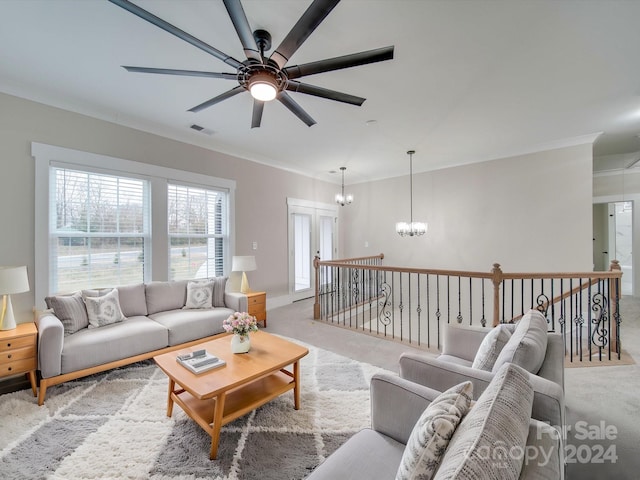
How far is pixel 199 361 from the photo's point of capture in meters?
2.07

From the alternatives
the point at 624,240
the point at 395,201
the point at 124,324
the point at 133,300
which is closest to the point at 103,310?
the point at 124,324

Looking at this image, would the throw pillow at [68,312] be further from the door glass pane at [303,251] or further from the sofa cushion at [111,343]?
the door glass pane at [303,251]

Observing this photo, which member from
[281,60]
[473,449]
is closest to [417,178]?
[281,60]

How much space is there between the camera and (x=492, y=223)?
496cm

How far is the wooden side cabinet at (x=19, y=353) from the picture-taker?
7.41 ft

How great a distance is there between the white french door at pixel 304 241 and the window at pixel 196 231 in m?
1.49

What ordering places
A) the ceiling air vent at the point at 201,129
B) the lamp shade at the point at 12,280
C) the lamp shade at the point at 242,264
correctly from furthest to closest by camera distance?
the lamp shade at the point at 242,264, the ceiling air vent at the point at 201,129, the lamp shade at the point at 12,280

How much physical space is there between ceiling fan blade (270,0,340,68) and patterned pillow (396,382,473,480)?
176 centimetres

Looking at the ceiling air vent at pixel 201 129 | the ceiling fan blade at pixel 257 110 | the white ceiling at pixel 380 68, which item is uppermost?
the ceiling air vent at pixel 201 129

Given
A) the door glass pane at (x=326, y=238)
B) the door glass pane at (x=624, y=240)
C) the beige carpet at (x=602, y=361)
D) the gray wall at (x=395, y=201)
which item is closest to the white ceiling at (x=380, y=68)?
the gray wall at (x=395, y=201)

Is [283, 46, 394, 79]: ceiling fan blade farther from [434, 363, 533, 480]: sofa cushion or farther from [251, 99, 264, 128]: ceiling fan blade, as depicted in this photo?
[434, 363, 533, 480]: sofa cushion

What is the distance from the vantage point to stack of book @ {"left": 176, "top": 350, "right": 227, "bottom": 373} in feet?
6.50

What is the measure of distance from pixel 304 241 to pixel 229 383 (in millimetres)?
4332

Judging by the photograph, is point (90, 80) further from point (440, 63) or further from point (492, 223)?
point (492, 223)
